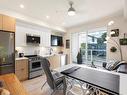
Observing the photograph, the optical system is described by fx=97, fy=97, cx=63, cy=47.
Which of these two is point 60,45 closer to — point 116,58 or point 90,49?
point 90,49

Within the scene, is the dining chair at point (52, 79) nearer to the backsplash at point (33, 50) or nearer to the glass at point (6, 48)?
the glass at point (6, 48)

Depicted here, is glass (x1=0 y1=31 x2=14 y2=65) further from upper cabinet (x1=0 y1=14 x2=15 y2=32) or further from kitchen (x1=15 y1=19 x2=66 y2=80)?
kitchen (x1=15 y1=19 x2=66 y2=80)

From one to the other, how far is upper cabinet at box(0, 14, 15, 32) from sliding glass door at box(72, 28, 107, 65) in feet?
12.3

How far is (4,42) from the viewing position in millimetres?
2969

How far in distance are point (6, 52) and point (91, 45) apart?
413 centimetres

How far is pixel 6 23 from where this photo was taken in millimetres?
3084

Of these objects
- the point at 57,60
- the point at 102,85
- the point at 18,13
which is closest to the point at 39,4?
the point at 18,13

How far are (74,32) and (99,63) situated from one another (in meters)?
2.36

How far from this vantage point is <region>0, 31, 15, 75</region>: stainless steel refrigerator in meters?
2.91

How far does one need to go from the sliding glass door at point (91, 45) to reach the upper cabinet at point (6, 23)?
12.3ft

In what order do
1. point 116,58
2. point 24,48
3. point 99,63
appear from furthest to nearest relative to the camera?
point 99,63, point 24,48, point 116,58

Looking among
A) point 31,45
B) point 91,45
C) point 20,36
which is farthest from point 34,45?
point 91,45

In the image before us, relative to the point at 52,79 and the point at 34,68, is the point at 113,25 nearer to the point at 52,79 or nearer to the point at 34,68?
the point at 52,79

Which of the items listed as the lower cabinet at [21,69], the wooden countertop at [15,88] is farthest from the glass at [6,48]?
the wooden countertop at [15,88]
